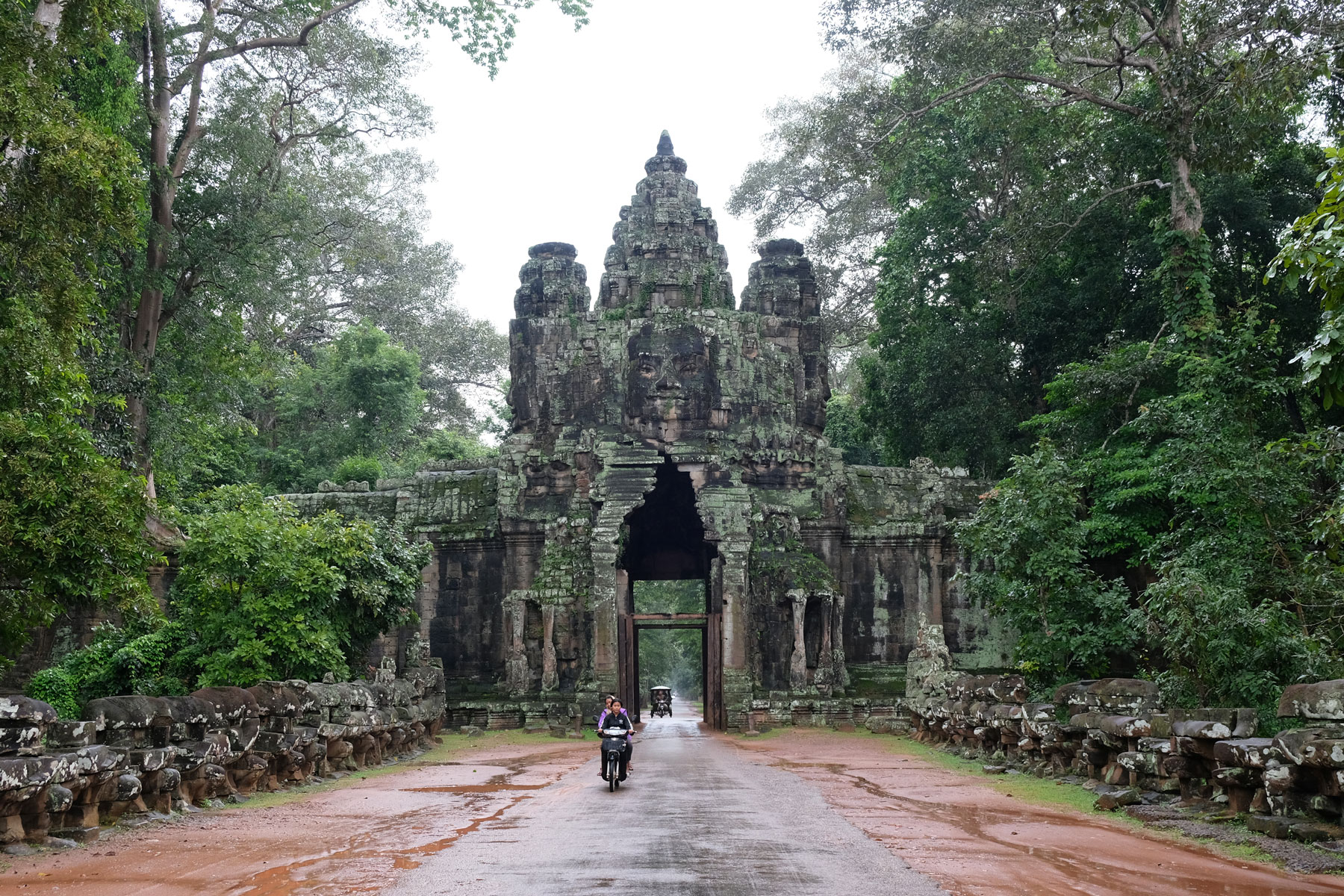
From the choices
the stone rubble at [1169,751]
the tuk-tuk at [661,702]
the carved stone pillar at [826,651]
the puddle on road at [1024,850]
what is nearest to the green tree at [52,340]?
the puddle on road at [1024,850]

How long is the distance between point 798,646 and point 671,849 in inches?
571

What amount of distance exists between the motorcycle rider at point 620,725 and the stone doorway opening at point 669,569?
910 centimetres

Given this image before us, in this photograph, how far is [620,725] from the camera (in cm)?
1293

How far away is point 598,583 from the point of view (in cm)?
2227

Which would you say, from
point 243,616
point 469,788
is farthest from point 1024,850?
point 243,616

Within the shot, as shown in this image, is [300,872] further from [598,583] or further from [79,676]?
[598,583]

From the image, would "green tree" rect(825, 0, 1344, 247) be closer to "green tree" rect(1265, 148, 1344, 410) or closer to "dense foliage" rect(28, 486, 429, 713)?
"green tree" rect(1265, 148, 1344, 410)

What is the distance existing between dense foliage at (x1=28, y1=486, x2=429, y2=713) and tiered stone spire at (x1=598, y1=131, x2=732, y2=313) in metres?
10.6

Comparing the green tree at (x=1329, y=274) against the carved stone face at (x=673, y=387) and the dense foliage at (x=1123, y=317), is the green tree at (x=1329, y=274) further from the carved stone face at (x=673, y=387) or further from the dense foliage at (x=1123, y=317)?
the carved stone face at (x=673, y=387)

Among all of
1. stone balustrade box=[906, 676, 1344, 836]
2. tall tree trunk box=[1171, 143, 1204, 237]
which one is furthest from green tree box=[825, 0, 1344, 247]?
stone balustrade box=[906, 676, 1344, 836]

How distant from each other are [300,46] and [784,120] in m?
24.0

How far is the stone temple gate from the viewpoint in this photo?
22594mm

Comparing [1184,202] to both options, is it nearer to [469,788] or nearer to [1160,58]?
→ [1160,58]

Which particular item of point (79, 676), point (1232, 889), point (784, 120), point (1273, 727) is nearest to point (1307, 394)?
point (1273, 727)
